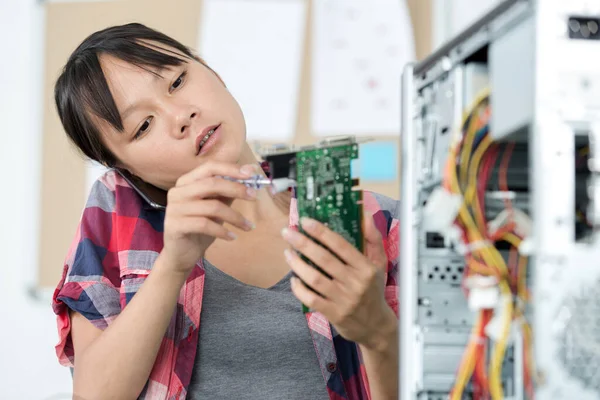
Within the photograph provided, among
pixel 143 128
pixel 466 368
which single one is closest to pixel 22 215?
pixel 143 128

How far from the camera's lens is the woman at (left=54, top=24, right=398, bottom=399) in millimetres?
1036

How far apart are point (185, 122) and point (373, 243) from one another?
0.38 m

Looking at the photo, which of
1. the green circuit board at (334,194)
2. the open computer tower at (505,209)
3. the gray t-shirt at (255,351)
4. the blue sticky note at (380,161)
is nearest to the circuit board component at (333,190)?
the green circuit board at (334,194)

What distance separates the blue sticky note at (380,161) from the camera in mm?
2162

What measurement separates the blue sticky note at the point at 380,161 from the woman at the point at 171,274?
0.89 meters

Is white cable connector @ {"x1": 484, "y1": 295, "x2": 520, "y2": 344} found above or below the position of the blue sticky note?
below

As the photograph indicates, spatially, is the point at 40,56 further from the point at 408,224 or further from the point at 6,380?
the point at 408,224

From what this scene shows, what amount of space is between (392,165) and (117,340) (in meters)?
1.33

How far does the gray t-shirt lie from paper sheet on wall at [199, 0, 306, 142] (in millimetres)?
1140

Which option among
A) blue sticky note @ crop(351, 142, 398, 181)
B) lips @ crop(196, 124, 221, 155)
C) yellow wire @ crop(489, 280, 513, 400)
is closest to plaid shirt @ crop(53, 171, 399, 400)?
lips @ crop(196, 124, 221, 155)

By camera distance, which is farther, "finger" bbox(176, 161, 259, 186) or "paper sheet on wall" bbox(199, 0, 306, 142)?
"paper sheet on wall" bbox(199, 0, 306, 142)

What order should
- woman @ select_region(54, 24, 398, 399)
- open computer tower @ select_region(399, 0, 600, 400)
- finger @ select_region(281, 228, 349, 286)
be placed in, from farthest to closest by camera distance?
woman @ select_region(54, 24, 398, 399) → finger @ select_region(281, 228, 349, 286) → open computer tower @ select_region(399, 0, 600, 400)

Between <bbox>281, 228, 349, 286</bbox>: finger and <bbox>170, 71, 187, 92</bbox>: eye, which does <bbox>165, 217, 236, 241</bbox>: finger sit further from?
<bbox>170, 71, 187, 92</bbox>: eye

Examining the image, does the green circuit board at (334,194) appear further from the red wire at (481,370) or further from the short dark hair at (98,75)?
the short dark hair at (98,75)
